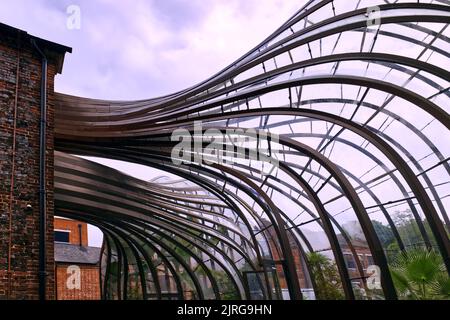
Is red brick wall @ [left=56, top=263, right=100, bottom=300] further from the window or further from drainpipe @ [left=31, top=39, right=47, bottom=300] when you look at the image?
drainpipe @ [left=31, top=39, right=47, bottom=300]

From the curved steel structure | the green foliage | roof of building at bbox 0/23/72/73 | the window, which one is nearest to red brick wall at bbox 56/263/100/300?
the window

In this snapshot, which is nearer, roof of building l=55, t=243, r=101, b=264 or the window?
roof of building l=55, t=243, r=101, b=264

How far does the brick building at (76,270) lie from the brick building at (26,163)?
23897mm

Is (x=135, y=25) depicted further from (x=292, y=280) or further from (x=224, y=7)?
(x=292, y=280)

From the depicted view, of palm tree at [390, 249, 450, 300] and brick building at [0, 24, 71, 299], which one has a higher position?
brick building at [0, 24, 71, 299]

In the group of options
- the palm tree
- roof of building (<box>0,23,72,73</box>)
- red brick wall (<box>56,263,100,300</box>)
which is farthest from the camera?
red brick wall (<box>56,263,100,300</box>)

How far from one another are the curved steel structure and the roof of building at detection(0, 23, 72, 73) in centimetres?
219

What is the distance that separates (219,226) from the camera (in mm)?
26125

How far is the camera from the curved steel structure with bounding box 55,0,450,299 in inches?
441

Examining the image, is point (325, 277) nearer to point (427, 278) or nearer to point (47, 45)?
point (427, 278)

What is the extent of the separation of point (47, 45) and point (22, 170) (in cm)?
352

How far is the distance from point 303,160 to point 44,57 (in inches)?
464

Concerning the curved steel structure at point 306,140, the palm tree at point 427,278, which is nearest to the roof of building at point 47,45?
the curved steel structure at point 306,140

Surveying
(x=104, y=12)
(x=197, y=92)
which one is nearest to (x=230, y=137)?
(x=197, y=92)
